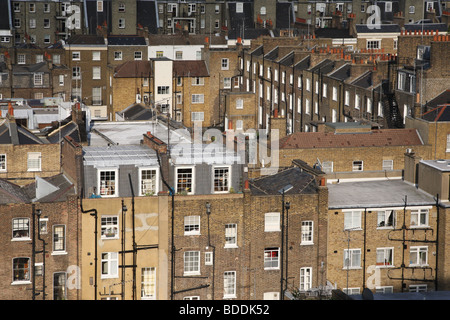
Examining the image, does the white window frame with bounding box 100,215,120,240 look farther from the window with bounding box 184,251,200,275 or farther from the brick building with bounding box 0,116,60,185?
the brick building with bounding box 0,116,60,185

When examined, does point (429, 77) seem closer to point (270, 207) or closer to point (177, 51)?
point (270, 207)

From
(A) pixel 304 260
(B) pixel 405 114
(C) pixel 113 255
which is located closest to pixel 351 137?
(B) pixel 405 114

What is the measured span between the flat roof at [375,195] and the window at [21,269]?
13.2 meters

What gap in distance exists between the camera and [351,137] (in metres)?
55.9

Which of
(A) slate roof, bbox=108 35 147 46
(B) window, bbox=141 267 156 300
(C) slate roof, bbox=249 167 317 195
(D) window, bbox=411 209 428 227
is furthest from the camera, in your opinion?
(A) slate roof, bbox=108 35 147 46

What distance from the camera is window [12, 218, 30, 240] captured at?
36.7 metres

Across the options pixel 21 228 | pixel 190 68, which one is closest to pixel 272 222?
pixel 21 228

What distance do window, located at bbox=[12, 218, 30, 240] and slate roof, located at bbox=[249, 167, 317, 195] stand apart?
962 cm

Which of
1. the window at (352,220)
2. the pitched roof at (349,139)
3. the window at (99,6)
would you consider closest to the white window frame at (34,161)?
the pitched roof at (349,139)

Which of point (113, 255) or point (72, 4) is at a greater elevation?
point (72, 4)

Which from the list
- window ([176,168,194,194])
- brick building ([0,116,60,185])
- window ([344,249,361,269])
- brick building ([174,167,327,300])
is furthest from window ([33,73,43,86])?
window ([344,249,361,269])

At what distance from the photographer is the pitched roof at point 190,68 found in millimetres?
93375

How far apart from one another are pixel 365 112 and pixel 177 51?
4353 cm

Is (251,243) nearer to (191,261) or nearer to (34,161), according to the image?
(191,261)
